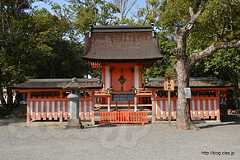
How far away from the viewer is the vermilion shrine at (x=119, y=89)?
76.7 ft

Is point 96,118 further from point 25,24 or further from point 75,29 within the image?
point 75,29

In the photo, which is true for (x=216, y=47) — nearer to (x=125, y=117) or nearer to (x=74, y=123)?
(x=125, y=117)

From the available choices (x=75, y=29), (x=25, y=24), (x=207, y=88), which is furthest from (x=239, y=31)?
(x=75, y=29)

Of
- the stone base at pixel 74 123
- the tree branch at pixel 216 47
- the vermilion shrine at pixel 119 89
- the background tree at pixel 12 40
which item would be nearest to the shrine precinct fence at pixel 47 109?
the vermilion shrine at pixel 119 89

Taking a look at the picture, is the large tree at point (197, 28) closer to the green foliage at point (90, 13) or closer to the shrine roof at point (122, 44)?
the shrine roof at point (122, 44)

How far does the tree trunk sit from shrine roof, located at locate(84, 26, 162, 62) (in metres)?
8.64

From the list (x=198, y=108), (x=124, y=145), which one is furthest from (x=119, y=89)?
(x=124, y=145)

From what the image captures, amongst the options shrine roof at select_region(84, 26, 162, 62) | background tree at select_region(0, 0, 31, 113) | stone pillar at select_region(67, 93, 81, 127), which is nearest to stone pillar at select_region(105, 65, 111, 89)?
shrine roof at select_region(84, 26, 162, 62)

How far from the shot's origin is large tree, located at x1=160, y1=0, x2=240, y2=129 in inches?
731

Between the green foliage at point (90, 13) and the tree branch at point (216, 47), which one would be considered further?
the green foliage at point (90, 13)

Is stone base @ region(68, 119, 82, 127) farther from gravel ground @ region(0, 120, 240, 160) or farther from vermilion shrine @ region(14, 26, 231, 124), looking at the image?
gravel ground @ region(0, 120, 240, 160)

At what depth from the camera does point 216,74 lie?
31.2 m

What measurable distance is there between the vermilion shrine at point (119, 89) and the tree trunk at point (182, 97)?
11.7ft

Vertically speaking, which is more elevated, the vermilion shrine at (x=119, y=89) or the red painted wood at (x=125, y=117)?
the vermilion shrine at (x=119, y=89)
